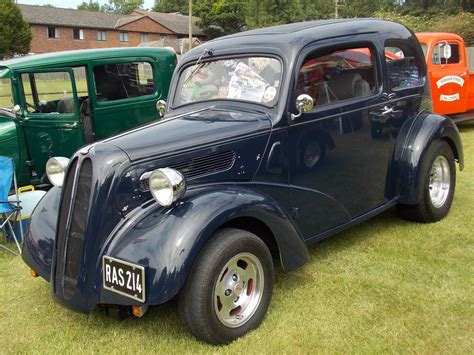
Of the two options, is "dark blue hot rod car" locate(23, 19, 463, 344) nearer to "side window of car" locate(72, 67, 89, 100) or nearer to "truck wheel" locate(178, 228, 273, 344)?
"truck wheel" locate(178, 228, 273, 344)

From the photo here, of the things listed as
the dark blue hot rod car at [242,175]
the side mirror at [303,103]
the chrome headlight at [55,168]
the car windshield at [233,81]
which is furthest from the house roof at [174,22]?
the side mirror at [303,103]

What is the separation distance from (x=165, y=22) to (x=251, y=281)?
198 feet

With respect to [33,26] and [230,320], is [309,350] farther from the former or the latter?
[33,26]

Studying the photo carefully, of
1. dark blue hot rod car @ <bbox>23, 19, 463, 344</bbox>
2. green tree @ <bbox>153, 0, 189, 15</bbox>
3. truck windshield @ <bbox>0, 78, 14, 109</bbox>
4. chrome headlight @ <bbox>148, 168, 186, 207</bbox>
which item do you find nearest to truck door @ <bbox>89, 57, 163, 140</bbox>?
truck windshield @ <bbox>0, 78, 14, 109</bbox>

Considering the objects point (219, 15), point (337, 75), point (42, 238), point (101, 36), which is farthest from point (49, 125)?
point (219, 15)

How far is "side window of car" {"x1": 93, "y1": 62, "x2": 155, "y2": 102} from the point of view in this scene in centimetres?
645

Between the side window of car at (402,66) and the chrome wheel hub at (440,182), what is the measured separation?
82 cm

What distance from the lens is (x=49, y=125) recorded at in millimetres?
6238

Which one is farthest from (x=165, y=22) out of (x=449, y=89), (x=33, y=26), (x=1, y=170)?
(x=1, y=170)

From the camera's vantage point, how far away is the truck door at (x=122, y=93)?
641 cm

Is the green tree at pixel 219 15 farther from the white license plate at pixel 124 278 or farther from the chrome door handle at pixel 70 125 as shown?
the white license plate at pixel 124 278

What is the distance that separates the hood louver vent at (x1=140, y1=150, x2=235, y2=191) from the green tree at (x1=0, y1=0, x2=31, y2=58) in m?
38.2

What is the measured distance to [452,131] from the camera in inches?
185

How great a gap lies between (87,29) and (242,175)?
54474 mm
